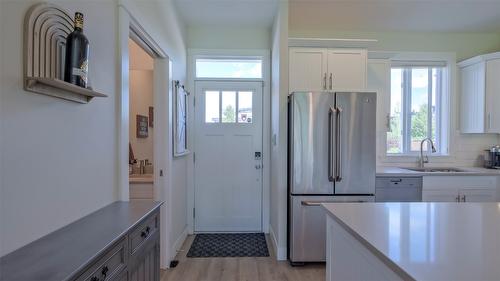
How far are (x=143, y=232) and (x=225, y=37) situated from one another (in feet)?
10.3

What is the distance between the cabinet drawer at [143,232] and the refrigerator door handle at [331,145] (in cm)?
182

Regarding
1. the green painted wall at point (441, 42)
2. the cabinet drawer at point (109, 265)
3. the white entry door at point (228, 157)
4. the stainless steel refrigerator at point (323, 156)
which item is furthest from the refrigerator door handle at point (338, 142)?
the cabinet drawer at point (109, 265)

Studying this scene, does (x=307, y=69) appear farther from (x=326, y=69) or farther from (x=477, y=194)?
(x=477, y=194)

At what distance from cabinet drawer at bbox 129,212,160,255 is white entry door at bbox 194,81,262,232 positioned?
2300mm

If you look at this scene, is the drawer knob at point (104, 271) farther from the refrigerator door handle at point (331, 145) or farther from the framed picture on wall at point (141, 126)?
the framed picture on wall at point (141, 126)

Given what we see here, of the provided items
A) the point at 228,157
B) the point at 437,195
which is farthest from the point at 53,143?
Result: the point at 437,195

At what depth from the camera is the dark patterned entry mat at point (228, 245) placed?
340 centimetres

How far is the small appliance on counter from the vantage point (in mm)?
3830

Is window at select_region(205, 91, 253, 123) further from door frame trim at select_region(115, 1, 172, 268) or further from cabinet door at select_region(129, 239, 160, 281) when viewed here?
cabinet door at select_region(129, 239, 160, 281)

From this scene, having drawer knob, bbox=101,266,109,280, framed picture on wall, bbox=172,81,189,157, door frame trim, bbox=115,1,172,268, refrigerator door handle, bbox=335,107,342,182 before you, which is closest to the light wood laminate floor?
door frame trim, bbox=115,1,172,268

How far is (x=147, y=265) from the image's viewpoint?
1.68 meters

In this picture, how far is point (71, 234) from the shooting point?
1247mm

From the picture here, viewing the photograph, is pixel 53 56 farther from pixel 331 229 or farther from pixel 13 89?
pixel 331 229

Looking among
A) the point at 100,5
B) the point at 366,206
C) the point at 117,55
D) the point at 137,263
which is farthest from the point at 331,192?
the point at 100,5
